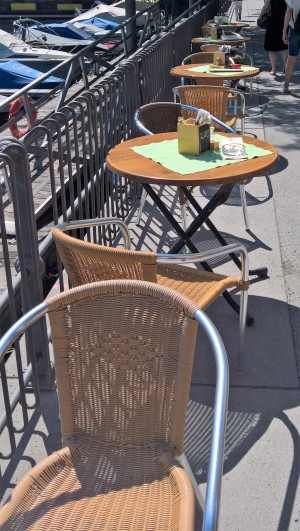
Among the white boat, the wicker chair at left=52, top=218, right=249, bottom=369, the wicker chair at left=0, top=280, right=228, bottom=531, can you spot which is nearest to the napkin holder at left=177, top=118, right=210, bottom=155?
the wicker chair at left=52, top=218, right=249, bottom=369

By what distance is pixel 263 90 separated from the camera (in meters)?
10.5

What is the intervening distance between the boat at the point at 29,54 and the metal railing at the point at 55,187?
12.6 metres

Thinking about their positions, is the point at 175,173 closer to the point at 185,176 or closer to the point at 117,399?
the point at 185,176

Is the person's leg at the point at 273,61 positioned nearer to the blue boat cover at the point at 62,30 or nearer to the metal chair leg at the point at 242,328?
the metal chair leg at the point at 242,328

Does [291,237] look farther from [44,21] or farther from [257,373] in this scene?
[44,21]

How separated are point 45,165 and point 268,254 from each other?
5.62 metres

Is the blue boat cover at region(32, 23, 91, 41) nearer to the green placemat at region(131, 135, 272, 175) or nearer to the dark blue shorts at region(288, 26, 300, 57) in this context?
the dark blue shorts at region(288, 26, 300, 57)

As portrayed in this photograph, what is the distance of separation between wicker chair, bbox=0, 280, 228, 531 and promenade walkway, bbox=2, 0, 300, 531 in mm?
621

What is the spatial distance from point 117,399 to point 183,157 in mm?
2104

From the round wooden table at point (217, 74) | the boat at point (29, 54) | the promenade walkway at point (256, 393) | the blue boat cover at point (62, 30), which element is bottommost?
the promenade walkway at point (256, 393)

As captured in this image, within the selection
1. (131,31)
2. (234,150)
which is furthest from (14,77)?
(234,150)

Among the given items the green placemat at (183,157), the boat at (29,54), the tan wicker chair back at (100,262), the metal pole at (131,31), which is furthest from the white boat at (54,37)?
the tan wicker chair back at (100,262)

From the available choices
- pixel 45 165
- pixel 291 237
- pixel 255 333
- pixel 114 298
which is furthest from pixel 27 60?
pixel 114 298

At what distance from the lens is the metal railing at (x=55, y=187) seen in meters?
3.01
